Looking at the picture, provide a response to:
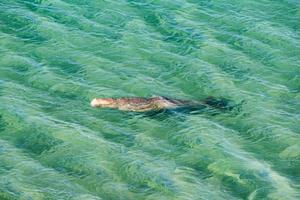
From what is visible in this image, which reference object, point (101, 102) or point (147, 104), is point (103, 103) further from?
point (147, 104)

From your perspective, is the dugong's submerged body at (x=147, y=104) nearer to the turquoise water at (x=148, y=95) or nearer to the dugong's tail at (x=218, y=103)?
the dugong's tail at (x=218, y=103)

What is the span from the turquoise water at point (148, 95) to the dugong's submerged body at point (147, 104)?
0.16m

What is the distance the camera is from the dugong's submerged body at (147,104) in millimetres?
9766

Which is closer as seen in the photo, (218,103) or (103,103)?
(103,103)

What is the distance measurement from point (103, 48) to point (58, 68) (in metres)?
1.23

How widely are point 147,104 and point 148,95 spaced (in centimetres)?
48

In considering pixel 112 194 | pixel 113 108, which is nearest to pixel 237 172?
pixel 112 194

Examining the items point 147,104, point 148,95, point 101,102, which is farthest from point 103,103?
point 148,95

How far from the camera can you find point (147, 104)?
32.2 feet

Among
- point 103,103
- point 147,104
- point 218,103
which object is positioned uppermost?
point 218,103

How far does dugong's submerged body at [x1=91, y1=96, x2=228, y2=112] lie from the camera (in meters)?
9.77

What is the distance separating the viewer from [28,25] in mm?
12531

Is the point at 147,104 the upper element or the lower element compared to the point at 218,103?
lower

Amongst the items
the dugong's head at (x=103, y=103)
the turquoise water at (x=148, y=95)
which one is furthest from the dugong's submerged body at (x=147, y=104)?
the turquoise water at (x=148, y=95)
